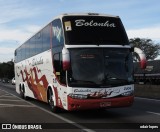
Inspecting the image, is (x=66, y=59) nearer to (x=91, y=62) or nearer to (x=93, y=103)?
(x=91, y=62)

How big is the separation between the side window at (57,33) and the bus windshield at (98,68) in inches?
44.1

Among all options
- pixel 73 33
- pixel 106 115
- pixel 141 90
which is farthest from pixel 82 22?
pixel 141 90

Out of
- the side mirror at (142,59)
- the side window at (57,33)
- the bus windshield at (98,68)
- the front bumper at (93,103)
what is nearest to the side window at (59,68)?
the side window at (57,33)

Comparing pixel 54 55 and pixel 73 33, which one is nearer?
pixel 73 33

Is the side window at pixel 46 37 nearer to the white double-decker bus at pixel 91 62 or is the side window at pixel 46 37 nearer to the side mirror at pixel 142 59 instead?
the white double-decker bus at pixel 91 62

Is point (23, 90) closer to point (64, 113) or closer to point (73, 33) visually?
point (64, 113)

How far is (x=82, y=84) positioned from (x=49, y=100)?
3.72 metres

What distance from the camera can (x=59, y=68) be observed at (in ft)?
50.6

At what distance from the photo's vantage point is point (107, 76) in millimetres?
14180

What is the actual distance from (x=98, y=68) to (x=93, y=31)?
4.86 feet

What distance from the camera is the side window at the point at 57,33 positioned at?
50.0ft

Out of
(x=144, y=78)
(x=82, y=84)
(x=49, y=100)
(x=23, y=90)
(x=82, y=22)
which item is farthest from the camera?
(x=144, y=78)

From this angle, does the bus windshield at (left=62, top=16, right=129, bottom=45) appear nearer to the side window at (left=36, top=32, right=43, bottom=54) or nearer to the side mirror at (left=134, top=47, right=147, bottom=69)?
the side mirror at (left=134, top=47, right=147, bottom=69)

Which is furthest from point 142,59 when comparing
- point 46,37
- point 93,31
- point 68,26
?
point 46,37
